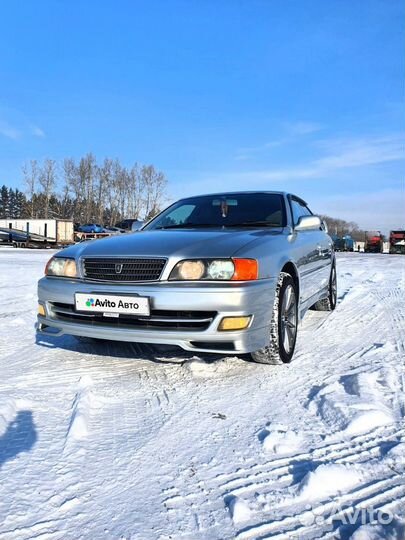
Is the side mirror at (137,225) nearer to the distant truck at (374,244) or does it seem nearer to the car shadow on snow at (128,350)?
the car shadow on snow at (128,350)

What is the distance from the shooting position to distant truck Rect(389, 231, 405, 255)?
30.4 metres

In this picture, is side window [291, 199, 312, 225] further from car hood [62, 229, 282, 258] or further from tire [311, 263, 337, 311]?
tire [311, 263, 337, 311]

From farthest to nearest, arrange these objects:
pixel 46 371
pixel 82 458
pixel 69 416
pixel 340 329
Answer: pixel 340 329 < pixel 46 371 < pixel 69 416 < pixel 82 458

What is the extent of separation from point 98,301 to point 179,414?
3.28 ft

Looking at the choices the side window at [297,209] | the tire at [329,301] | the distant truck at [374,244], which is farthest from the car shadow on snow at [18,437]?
the distant truck at [374,244]

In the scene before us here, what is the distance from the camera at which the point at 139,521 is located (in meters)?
1.50

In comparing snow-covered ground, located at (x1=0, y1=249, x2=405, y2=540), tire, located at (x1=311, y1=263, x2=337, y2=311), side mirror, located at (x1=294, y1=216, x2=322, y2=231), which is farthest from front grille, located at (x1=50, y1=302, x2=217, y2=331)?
tire, located at (x1=311, y1=263, x2=337, y2=311)

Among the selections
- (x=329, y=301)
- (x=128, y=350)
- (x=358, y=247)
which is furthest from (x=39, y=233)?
(x=128, y=350)

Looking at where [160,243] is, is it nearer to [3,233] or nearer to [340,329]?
[340,329]

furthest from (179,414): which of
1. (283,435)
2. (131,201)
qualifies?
(131,201)

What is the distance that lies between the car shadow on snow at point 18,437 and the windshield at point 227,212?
2.31m

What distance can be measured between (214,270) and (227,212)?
1.44 metres

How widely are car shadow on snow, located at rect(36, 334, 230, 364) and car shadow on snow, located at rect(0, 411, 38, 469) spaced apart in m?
1.18

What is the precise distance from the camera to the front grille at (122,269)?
290 cm
